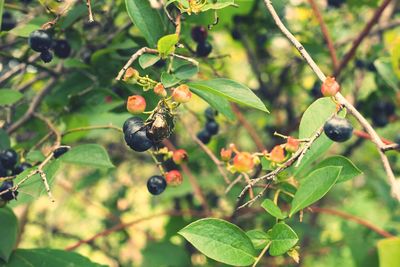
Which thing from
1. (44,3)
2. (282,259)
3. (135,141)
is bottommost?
(282,259)

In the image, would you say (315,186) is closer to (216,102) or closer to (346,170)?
(346,170)

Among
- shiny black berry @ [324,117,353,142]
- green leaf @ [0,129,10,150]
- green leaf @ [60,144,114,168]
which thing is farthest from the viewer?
green leaf @ [0,129,10,150]

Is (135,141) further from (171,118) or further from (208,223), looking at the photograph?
(208,223)

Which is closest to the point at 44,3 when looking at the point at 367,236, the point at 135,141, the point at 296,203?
the point at 135,141

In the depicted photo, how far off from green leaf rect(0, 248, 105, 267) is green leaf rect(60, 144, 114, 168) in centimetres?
23

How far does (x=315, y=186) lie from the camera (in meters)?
0.96

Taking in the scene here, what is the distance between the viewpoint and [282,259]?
2.35 m

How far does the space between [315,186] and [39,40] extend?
646mm

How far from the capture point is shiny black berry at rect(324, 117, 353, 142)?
0.89m

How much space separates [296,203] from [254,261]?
13 cm

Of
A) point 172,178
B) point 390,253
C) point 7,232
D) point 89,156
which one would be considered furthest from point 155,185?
point 390,253

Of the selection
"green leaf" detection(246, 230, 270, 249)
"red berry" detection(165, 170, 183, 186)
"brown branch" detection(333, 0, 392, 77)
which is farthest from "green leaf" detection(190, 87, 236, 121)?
"brown branch" detection(333, 0, 392, 77)

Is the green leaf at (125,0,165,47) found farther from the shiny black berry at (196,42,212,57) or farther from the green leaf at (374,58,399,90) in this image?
the green leaf at (374,58,399,90)

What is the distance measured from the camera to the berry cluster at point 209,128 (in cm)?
152
